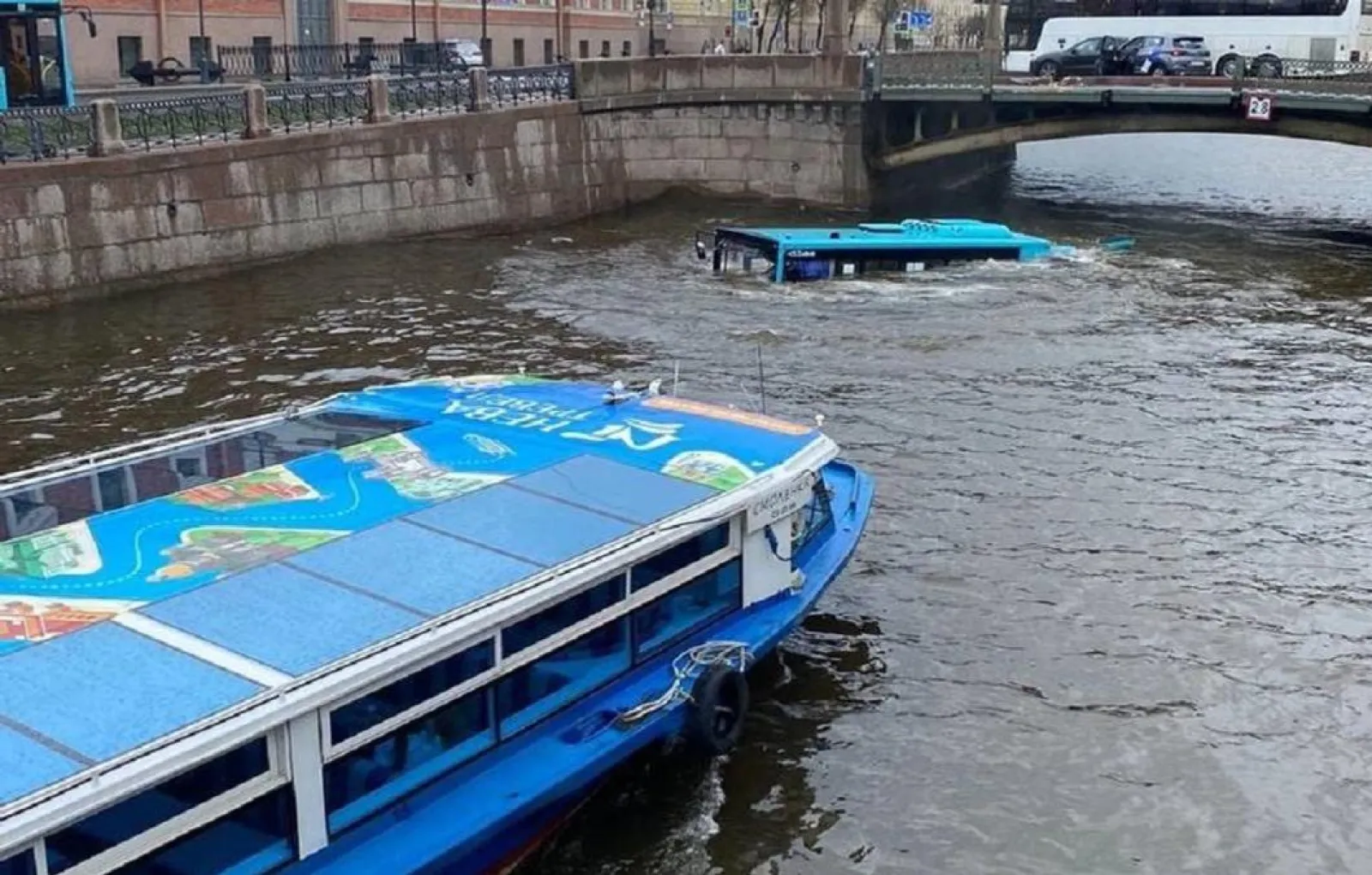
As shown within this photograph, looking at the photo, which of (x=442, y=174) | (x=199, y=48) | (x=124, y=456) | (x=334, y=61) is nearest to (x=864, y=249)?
(x=442, y=174)

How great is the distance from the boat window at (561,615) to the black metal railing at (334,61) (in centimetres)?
3144

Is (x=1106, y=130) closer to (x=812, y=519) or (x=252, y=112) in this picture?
(x=252, y=112)

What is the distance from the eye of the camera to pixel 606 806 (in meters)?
10.1

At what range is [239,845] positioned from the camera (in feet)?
23.7

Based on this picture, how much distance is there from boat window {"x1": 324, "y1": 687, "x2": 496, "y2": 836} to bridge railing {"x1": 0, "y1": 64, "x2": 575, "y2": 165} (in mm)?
19475

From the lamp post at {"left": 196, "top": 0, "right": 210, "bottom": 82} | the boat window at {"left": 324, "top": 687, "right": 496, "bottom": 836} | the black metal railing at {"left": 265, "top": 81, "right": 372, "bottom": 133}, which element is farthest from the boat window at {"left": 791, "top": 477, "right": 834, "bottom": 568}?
the lamp post at {"left": 196, "top": 0, "right": 210, "bottom": 82}

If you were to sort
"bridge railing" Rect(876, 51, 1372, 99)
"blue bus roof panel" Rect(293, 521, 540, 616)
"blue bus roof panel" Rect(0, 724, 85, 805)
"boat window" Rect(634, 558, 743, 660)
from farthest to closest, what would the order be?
"bridge railing" Rect(876, 51, 1372, 99) < "boat window" Rect(634, 558, 743, 660) < "blue bus roof panel" Rect(293, 521, 540, 616) < "blue bus roof panel" Rect(0, 724, 85, 805)

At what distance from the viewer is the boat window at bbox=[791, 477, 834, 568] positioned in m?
11.7

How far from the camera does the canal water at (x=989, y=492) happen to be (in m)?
10.3

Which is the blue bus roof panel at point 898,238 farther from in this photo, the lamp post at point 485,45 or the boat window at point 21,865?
the lamp post at point 485,45

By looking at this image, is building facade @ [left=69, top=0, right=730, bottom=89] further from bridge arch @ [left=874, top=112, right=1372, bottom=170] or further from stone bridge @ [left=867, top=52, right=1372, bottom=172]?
bridge arch @ [left=874, top=112, right=1372, bottom=170]

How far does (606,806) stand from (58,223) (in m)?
18.6

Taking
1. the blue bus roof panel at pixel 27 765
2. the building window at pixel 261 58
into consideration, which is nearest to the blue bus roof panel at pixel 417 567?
the blue bus roof panel at pixel 27 765

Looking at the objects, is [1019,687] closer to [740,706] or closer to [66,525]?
[740,706]
